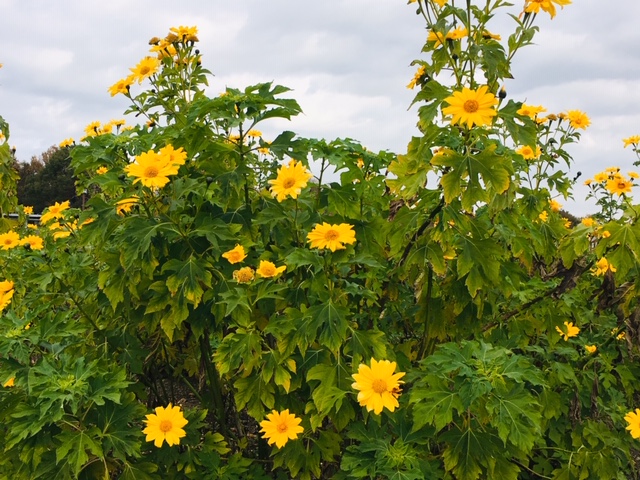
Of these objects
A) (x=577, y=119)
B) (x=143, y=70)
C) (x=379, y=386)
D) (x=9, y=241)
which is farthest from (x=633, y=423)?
(x=9, y=241)

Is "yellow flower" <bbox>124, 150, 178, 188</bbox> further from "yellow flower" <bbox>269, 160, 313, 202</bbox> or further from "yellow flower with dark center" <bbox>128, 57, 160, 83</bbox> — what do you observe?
"yellow flower with dark center" <bbox>128, 57, 160, 83</bbox>

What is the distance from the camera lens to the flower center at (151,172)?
2227mm

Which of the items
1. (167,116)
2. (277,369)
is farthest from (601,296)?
(167,116)

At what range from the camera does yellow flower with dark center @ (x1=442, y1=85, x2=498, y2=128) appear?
6.78 ft

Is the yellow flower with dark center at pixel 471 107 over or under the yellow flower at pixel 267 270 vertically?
over

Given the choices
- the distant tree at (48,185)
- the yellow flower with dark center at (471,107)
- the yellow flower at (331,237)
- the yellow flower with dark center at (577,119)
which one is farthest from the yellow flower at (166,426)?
the distant tree at (48,185)

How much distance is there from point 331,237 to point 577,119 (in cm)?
343

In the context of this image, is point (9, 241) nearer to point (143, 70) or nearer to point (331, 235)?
point (143, 70)

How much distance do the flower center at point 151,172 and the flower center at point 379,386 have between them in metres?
1.10

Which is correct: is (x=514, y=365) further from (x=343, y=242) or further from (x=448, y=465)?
(x=343, y=242)

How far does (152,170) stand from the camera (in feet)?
7.31

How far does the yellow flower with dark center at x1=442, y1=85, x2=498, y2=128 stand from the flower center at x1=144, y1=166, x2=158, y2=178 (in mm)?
1075

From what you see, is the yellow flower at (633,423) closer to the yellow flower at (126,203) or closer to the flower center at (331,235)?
the flower center at (331,235)

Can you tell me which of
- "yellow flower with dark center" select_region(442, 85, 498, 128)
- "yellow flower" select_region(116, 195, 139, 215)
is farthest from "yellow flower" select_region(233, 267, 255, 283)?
"yellow flower with dark center" select_region(442, 85, 498, 128)
